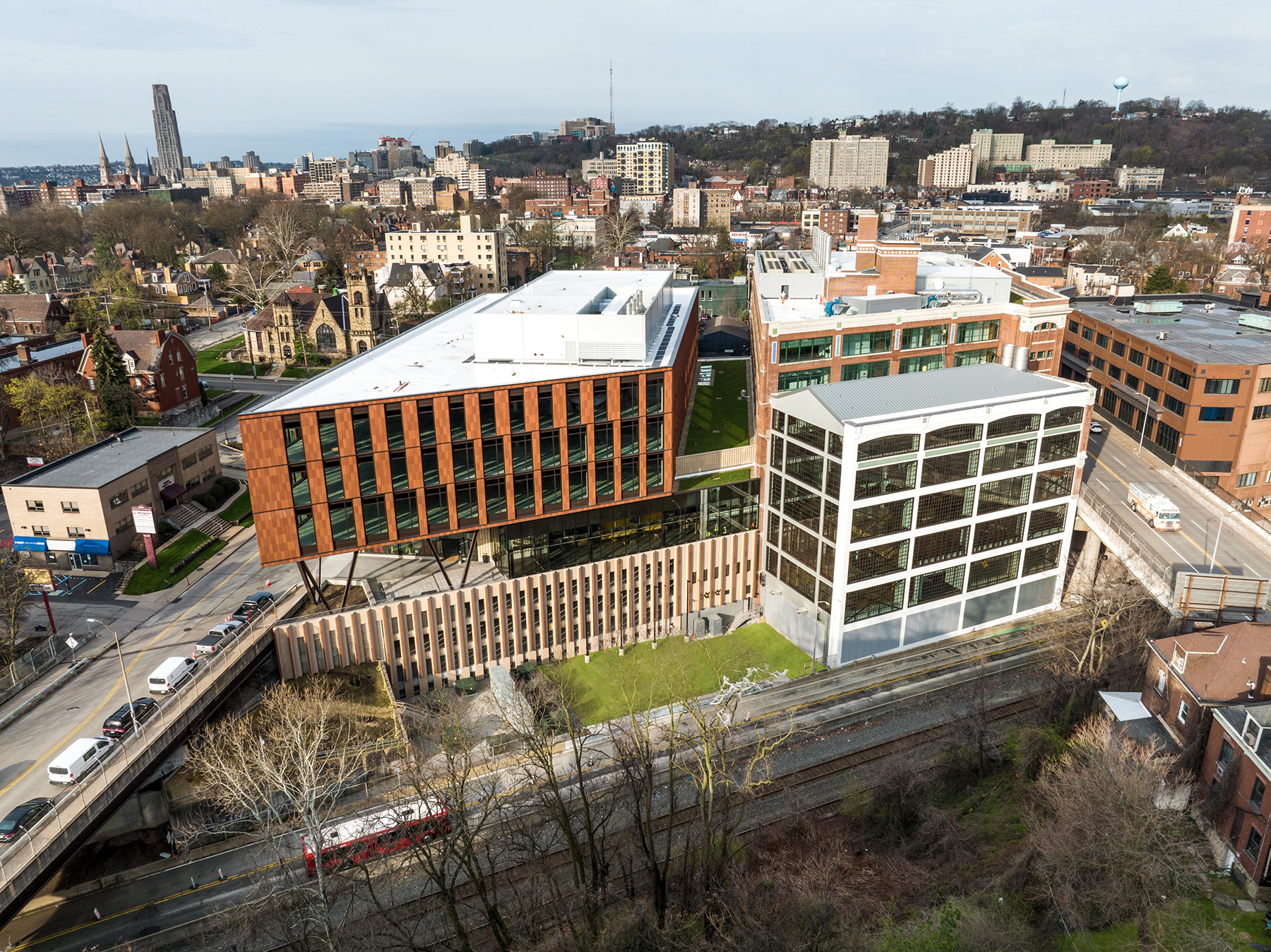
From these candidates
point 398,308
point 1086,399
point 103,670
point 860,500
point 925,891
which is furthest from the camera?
point 398,308

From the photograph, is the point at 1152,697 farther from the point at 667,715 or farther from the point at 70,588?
the point at 70,588

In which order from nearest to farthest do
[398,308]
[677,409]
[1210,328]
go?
1. [677,409]
2. [1210,328]
3. [398,308]

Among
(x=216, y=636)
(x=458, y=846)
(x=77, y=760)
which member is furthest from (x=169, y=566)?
(x=458, y=846)

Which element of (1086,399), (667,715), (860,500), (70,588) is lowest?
(667,715)

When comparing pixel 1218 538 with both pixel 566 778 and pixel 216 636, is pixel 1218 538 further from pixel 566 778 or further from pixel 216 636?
pixel 216 636

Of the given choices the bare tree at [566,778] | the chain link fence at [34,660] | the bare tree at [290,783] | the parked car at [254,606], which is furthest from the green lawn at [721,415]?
the chain link fence at [34,660]

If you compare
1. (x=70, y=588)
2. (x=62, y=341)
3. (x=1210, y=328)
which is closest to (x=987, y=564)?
(x=1210, y=328)

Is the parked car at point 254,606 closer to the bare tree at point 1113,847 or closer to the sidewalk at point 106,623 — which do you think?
the sidewalk at point 106,623
